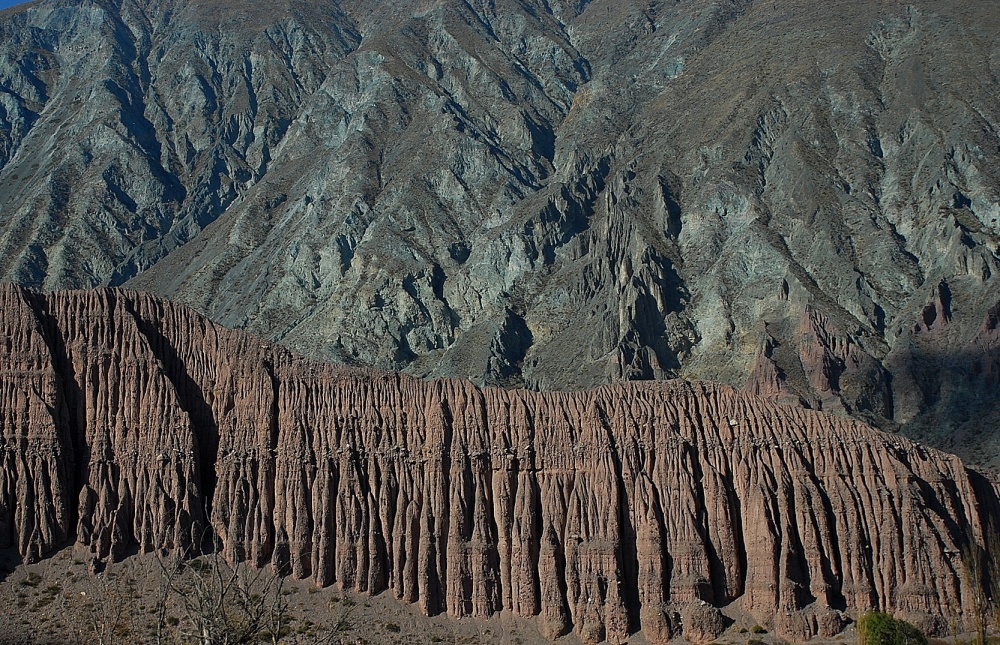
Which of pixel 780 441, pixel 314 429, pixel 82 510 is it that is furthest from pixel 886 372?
pixel 82 510

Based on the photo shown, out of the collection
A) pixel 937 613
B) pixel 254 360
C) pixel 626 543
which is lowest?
pixel 937 613

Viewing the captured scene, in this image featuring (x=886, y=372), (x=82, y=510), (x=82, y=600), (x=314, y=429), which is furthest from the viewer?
(x=886, y=372)

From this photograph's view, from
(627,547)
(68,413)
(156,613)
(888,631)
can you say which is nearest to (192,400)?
(68,413)

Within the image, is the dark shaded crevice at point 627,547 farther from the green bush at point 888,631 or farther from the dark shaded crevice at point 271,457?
the dark shaded crevice at point 271,457

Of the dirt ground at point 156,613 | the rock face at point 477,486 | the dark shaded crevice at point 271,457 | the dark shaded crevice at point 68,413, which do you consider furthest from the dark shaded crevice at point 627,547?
the dark shaded crevice at point 68,413

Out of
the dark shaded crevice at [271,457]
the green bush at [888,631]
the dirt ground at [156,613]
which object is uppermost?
the dark shaded crevice at [271,457]

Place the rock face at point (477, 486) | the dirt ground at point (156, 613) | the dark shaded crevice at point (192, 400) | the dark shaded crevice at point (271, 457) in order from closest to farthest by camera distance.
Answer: the dirt ground at point (156, 613) < the rock face at point (477, 486) < the dark shaded crevice at point (271, 457) < the dark shaded crevice at point (192, 400)

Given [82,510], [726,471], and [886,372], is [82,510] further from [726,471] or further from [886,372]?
[886,372]
